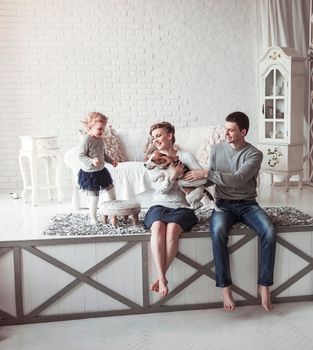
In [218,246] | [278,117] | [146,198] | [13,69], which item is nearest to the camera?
[218,246]

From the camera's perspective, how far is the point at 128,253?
10.7 feet

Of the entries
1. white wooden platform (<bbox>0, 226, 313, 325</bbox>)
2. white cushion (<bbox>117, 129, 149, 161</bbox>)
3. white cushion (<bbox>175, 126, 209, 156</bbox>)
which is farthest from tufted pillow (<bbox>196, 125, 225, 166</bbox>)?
white wooden platform (<bbox>0, 226, 313, 325</bbox>)

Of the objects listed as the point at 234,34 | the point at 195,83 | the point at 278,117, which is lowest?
the point at 278,117

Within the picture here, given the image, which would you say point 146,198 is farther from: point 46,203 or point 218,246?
point 218,246

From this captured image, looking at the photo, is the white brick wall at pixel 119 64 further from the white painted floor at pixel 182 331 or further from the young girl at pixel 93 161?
the white painted floor at pixel 182 331

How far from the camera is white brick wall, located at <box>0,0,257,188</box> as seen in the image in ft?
21.7

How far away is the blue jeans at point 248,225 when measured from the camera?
318 centimetres

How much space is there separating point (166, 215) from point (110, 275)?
0.53m

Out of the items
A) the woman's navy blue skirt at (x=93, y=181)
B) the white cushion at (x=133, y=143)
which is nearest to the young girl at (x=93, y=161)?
the woman's navy blue skirt at (x=93, y=181)

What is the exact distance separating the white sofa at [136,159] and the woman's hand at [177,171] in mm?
1541

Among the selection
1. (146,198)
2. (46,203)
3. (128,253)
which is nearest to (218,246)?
(128,253)

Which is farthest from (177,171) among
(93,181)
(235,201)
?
(93,181)

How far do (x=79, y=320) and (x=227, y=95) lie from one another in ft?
A: 15.0

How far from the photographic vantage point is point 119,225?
11.7 ft
